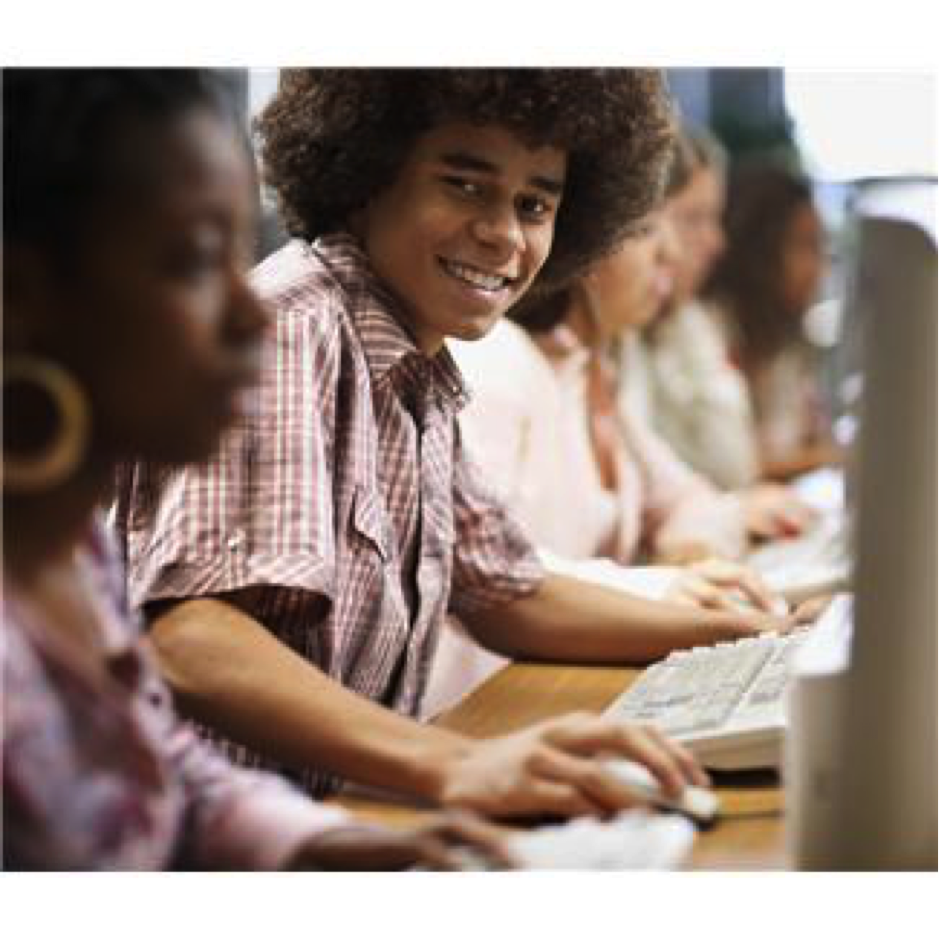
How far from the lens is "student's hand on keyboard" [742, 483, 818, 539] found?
2602mm

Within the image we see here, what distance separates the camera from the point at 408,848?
94cm

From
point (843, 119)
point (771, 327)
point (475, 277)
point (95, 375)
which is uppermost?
point (771, 327)

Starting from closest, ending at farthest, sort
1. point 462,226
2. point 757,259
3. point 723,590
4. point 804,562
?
1. point 462,226
2. point 723,590
3. point 804,562
4. point 757,259

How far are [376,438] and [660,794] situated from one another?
0.33m

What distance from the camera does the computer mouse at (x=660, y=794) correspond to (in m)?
1.00

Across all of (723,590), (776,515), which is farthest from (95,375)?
(776,515)

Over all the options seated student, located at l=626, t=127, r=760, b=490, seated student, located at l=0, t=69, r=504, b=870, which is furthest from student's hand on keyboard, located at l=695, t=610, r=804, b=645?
seated student, located at l=626, t=127, r=760, b=490

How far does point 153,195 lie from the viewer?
2.62 ft

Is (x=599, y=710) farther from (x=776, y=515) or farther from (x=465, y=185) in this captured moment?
(x=776, y=515)

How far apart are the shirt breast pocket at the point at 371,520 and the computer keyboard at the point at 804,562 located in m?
0.29

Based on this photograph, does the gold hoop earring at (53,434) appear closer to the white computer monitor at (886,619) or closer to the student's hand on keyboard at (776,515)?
the white computer monitor at (886,619)

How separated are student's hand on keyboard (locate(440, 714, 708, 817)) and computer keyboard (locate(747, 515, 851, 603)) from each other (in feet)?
0.45

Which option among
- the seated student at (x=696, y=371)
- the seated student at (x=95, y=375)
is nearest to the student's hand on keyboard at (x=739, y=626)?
the seated student at (x=95, y=375)
